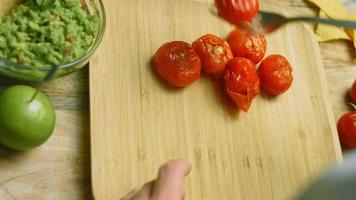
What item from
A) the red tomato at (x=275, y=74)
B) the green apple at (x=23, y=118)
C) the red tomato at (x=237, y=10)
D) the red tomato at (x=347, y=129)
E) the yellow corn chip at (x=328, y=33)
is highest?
the green apple at (x=23, y=118)

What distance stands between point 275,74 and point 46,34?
0.49m

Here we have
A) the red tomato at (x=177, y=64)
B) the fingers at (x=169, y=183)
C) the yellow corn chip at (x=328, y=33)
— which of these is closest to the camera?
the fingers at (x=169, y=183)

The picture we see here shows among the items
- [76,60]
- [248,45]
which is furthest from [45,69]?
[248,45]

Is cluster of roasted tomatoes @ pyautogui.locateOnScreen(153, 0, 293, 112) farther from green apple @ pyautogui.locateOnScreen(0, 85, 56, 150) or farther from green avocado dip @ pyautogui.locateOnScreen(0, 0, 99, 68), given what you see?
green apple @ pyautogui.locateOnScreen(0, 85, 56, 150)

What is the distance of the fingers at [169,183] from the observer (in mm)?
833

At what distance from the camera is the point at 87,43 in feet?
3.36

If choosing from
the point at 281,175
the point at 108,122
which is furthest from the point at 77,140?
the point at 281,175

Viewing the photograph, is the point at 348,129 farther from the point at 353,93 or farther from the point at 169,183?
the point at 169,183

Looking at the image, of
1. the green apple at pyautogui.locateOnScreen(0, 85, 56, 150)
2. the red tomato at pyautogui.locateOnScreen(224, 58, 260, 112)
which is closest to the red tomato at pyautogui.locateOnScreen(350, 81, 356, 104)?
the red tomato at pyautogui.locateOnScreen(224, 58, 260, 112)

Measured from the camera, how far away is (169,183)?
84cm

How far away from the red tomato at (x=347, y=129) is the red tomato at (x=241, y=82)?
229 millimetres

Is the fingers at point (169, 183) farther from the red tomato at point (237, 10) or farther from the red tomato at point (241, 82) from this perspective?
the red tomato at point (237, 10)

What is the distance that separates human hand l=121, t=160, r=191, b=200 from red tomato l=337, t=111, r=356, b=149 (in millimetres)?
469

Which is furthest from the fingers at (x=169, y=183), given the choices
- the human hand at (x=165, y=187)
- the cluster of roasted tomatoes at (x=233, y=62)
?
the cluster of roasted tomatoes at (x=233, y=62)
